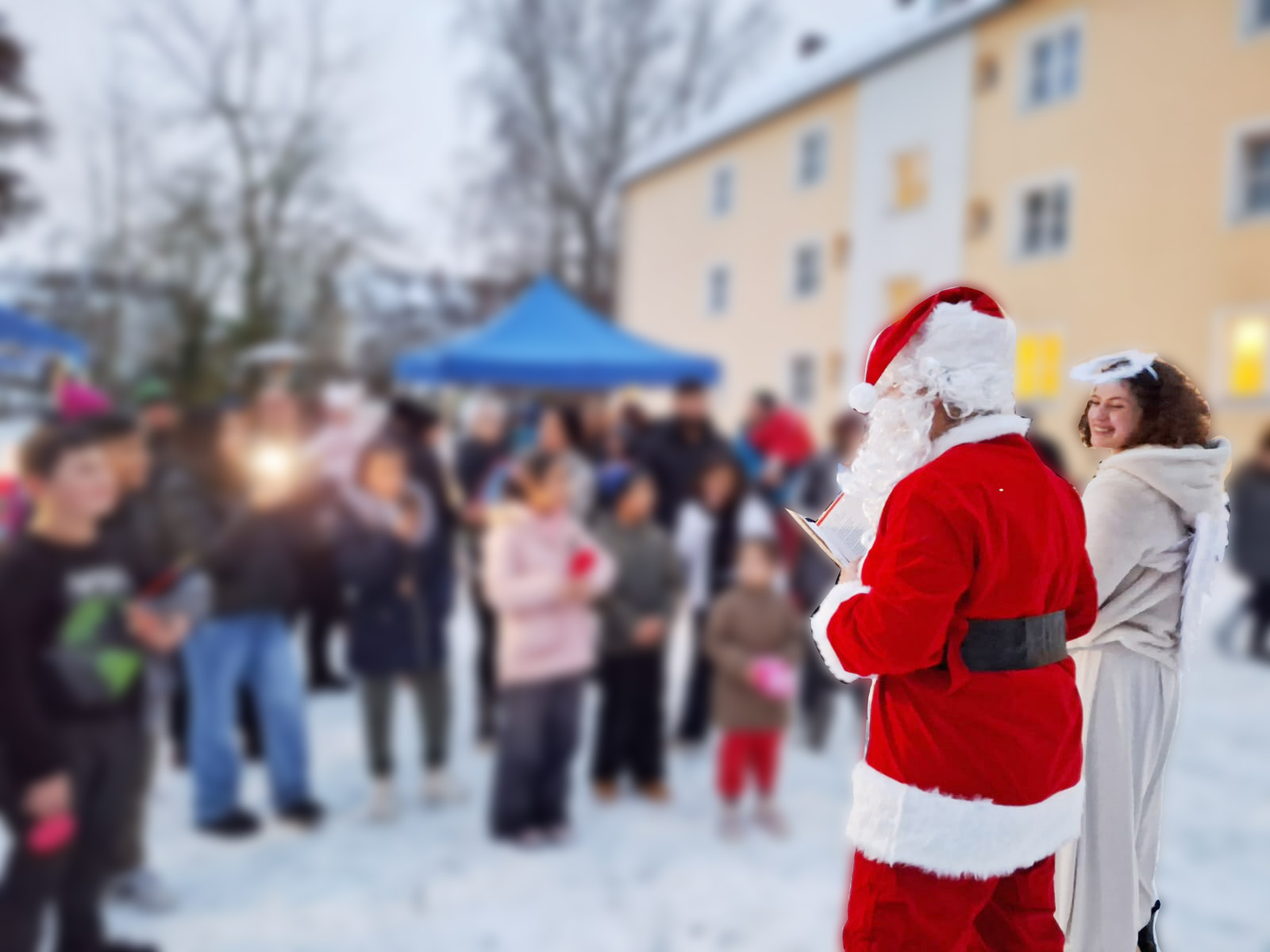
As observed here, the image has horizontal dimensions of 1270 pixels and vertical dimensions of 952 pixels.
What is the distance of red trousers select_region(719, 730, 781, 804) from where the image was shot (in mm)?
4348

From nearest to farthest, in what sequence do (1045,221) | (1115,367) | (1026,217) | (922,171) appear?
(1115,367)
(1045,221)
(1026,217)
(922,171)

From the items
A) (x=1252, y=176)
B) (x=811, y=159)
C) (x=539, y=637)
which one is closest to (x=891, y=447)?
(x=539, y=637)

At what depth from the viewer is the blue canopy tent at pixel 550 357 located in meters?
9.18

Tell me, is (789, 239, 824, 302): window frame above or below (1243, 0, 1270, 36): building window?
below

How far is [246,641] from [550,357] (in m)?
5.59

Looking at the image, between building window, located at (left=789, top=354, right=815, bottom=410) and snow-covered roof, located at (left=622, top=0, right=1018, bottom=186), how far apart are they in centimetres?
566

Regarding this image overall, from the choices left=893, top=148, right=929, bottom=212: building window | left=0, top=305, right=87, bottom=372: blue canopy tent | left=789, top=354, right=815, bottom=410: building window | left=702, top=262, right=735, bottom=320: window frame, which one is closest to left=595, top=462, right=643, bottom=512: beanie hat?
left=0, top=305, right=87, bottom=372: blue canopy tent

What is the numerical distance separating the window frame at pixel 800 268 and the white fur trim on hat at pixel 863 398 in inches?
774

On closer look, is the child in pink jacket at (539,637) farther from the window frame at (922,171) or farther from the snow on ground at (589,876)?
the window frame at (922,171)

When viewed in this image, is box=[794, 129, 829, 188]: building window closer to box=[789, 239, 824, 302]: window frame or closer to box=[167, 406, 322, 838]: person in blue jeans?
box=[789, 239, 824, 302]: window frame

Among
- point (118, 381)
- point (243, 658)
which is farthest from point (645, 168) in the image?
point (243, 658)

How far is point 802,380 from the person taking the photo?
68.8ft

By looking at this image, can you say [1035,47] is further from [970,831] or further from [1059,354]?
[970,831]

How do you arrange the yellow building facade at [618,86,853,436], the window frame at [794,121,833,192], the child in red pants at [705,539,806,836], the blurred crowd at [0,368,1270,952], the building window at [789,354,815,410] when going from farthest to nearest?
the building window at [789,354,815,410]
the window frame at [794,121,833,192]
the yellow building facade at [618,86,853,436]
the child in red pants at [705,539,806,836]
the blurred crowd at [0,368,1270,952]
